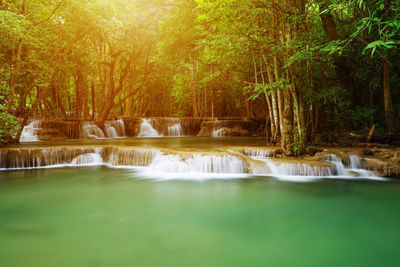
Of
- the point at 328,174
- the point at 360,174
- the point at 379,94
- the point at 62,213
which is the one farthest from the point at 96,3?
the point at 379,94

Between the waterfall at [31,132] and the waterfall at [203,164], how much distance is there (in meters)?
10.2

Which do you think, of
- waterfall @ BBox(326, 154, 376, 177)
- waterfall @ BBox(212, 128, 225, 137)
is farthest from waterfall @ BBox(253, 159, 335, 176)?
waterfall @ BBox(212, 128, 225, 137)

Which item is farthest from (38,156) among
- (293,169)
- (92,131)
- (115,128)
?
(115,128)

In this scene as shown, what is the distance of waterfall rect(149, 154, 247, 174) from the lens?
8.21 m

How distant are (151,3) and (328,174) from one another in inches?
539

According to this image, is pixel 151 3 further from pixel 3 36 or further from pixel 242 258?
pixel 242 258

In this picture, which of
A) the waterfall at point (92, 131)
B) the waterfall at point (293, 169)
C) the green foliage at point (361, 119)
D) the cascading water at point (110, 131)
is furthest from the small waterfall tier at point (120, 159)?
the cascading water at point (110, 131)

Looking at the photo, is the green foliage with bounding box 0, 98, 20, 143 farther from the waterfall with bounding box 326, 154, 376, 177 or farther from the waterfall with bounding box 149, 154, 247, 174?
the waterfall with bounding box 326, 154, 376, 177

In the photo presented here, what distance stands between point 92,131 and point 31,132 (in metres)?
3.39

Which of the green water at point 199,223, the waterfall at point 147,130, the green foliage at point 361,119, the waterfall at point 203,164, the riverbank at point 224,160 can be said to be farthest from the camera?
the waterfall at point 147,130

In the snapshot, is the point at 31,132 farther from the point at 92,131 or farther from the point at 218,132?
the point at 218,132

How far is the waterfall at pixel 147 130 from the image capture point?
64.8ft

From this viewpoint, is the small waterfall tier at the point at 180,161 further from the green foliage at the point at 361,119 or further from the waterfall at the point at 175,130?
the waterfall at the point at 175,130

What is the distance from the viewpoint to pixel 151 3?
49.7 feet
